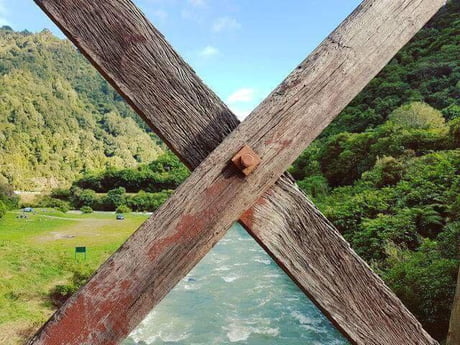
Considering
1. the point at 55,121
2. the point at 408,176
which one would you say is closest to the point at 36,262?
the point at 408,176

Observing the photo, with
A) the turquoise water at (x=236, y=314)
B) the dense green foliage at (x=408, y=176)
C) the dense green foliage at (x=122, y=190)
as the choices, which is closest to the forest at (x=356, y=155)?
the dense green foliage at (x=408, y=176)

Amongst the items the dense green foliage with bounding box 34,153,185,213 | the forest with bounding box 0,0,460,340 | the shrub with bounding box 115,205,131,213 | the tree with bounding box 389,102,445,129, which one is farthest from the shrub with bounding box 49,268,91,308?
the shrub with bounding box 115,205,131,213

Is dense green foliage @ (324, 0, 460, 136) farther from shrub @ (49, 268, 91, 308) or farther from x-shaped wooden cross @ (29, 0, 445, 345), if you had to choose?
x-shaped wooden cross @ (29, 0, 445, 345)

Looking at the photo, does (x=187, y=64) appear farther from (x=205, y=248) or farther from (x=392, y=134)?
(x=392, y=134)

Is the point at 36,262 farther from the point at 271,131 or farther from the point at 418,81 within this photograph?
the point at 418,81

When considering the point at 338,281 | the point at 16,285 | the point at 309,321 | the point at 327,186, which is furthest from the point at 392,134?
the point at 338,281

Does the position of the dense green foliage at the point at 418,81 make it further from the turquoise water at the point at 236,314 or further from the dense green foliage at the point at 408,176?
the turquoise water at the point at 236,314
